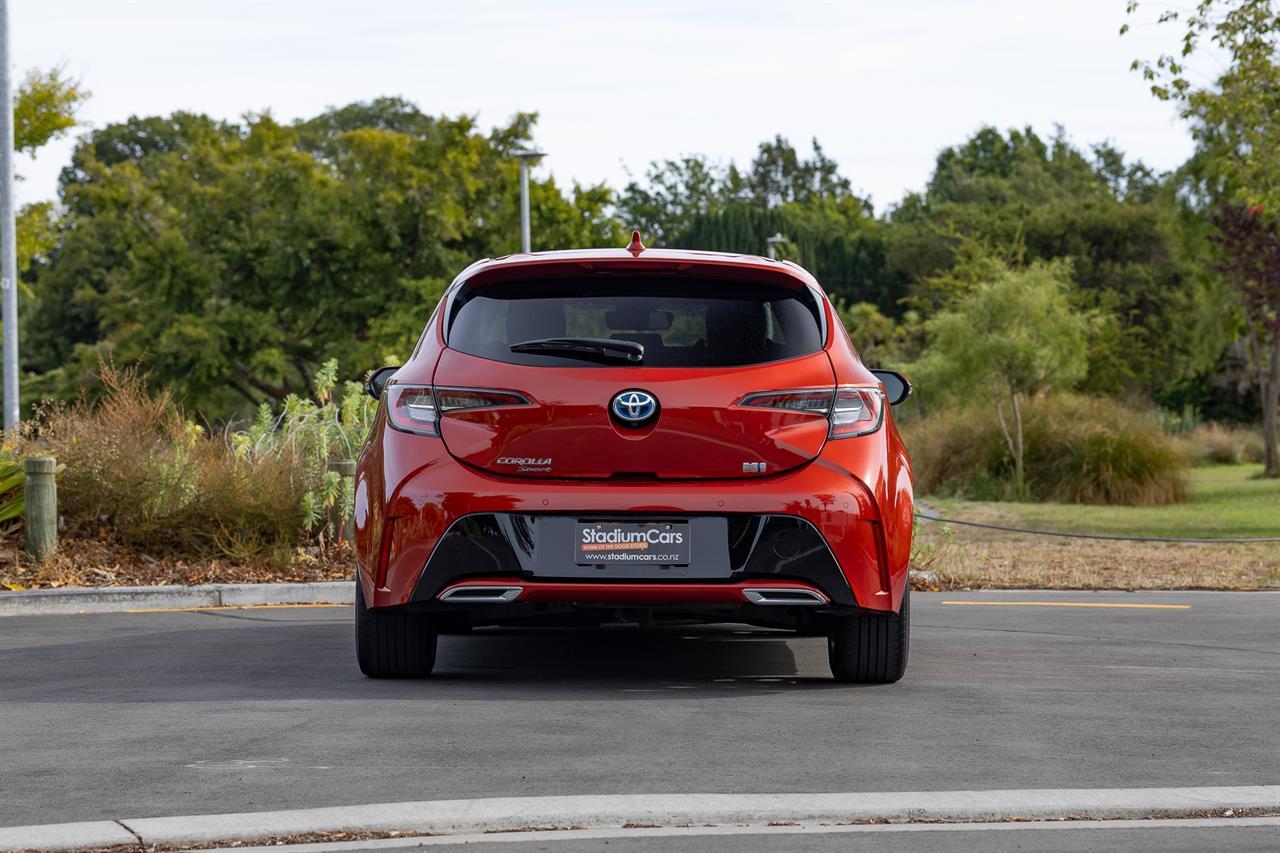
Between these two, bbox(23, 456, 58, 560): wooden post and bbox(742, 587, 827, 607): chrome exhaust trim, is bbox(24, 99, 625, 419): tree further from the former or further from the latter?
bbox(742, 587, 827, 607): chrome exhaust trim

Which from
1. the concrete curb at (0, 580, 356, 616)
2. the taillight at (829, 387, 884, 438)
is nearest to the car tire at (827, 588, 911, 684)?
the taillight at (829, 387, 884, 438)

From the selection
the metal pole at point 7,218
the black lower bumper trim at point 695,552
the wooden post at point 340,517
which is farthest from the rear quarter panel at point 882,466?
the metal pole at point 7,218

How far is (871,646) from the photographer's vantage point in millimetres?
6871

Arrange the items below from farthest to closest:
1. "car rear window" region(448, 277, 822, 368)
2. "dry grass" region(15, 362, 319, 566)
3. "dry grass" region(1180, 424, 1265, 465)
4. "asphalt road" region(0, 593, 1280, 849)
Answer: "dry grass" region(1180, 424, 1265, 465) < "dry grass" region(15, 362, 319, 566) < "car rear window" region(448, 277, 822, 368) < "asphalt road" region(0, 593, 1280, 849)

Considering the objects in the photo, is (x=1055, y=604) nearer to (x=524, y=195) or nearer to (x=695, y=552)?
(x=695, y=552)

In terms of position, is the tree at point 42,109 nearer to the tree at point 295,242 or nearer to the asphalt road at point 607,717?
the tree at point 295,242

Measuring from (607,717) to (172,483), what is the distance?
21.9 ft

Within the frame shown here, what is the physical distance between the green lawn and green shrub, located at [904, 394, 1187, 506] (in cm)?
46

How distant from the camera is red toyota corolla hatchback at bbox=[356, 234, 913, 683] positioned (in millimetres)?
6316

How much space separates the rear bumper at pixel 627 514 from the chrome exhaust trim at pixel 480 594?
0.09 feet

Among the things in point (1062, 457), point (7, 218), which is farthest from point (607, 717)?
point (1062, 457)

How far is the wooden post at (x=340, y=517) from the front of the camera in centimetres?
1223

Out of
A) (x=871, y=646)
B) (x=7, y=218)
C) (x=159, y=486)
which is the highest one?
(x=7, y=218)

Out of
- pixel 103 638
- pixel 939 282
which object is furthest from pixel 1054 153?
pixel 103 638
